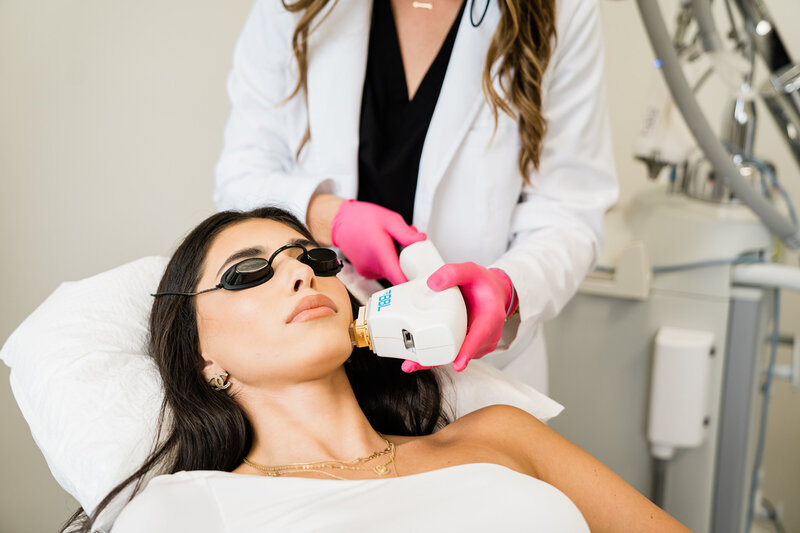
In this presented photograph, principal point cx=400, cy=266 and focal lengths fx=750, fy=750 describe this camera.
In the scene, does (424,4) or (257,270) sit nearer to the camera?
(257,270)

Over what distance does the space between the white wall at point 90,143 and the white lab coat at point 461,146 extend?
0.47 meters

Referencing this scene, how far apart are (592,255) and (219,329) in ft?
2.44

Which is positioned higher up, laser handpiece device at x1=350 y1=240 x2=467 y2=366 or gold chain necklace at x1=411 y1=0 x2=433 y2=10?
gold chain necklace at x1=411 y1=0 x2=433 y2=10

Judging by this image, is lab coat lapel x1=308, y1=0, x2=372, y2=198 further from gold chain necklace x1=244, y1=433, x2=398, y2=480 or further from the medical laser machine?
the medical laser machine

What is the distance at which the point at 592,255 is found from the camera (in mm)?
1493

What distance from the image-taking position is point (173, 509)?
37.8 inches

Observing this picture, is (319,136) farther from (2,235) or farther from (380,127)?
(2,235)

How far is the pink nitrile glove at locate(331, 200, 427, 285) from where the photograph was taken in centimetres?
126

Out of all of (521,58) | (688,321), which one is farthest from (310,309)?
(688,321)

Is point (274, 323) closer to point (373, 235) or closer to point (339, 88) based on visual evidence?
point (373, 235)

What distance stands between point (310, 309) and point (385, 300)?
125 mm

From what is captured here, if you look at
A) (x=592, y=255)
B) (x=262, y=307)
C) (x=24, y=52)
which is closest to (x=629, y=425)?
(x=592, y=255)

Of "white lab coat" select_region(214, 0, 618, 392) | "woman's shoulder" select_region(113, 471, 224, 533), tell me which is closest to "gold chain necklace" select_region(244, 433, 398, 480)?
"woman's shoulder" select_region(113, 471, 224, 533)

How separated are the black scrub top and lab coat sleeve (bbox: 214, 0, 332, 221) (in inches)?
4.2
